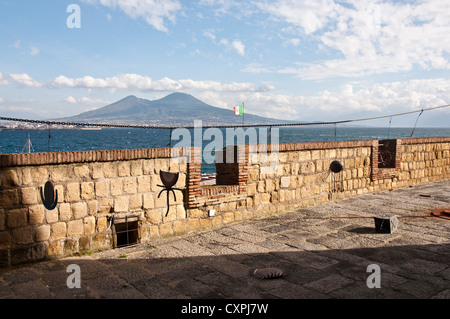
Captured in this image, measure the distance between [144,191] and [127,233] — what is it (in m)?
0.79

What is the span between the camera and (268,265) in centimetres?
509

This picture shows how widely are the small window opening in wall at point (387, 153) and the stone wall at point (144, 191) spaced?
1804 mm

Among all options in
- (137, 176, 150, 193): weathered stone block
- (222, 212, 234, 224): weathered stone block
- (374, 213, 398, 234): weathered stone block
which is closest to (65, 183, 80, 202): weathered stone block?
(137, 176, 150, 193): weathered stone block

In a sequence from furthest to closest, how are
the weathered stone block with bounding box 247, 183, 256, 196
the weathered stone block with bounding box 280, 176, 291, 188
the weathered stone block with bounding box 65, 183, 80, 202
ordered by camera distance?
1. the weathered stone block with bounding box 280, 176, 291, 188
2. the weathered stone block with bounding box 247, 183, 256, 196
3. the weathered stone block with bounding box 65, 183, 80, 202

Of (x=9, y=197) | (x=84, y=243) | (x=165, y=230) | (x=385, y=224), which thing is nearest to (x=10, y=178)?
(x=9, y=197)

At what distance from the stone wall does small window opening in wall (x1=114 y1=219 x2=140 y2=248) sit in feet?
0.40

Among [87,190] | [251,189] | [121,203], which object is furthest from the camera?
[251,189]

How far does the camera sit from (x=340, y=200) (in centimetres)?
981

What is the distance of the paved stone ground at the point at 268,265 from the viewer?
423 centimetres

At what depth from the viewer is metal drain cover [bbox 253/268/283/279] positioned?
15.2 ft

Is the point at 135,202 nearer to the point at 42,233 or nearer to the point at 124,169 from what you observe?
the point at 124,169

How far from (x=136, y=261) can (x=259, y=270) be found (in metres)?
1.92

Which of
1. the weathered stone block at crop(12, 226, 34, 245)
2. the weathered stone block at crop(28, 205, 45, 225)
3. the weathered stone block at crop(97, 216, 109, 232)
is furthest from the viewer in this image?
the weathered stone block at crop(97, 216, 109, 232)

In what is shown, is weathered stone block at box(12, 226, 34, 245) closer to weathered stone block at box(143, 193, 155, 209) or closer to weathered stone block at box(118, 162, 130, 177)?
weathered stone block at box(118, 162, 130, 177)
